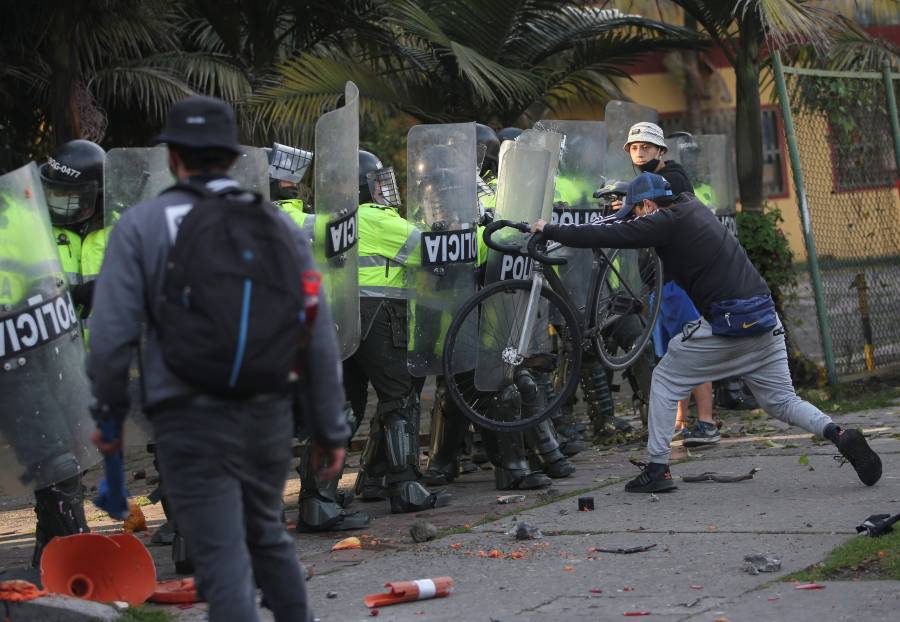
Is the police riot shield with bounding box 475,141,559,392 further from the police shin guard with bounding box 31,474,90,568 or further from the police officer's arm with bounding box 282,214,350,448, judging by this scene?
the police officer's arm with bounding box 282,214,350,448

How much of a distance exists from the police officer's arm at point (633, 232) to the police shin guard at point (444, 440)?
138cm

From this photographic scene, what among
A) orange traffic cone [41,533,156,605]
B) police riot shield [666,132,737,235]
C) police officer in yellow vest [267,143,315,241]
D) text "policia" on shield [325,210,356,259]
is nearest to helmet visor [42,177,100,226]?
police officer in yellow vest [267,143,315,241]

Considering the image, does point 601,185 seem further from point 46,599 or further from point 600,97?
point 600,97

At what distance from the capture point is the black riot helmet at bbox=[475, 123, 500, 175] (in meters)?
8.40

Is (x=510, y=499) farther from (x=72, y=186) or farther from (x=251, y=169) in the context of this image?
(x=72, y=186)

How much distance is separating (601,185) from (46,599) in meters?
4.63

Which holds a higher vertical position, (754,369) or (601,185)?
(601,185)

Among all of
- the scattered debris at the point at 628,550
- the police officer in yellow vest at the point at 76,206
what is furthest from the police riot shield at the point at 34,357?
the scattered debris at the point at 628,550

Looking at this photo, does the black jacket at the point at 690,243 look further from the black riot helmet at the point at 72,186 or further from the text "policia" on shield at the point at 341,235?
the black riot helmet at the point at 72,186

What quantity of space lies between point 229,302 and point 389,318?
357 centimetres

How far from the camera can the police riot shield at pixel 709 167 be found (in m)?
10.5

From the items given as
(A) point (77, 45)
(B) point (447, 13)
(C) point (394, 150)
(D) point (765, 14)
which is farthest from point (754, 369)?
(C) point (394, 150)

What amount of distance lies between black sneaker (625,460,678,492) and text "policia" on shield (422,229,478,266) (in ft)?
4.78

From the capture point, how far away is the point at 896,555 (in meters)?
5.52
